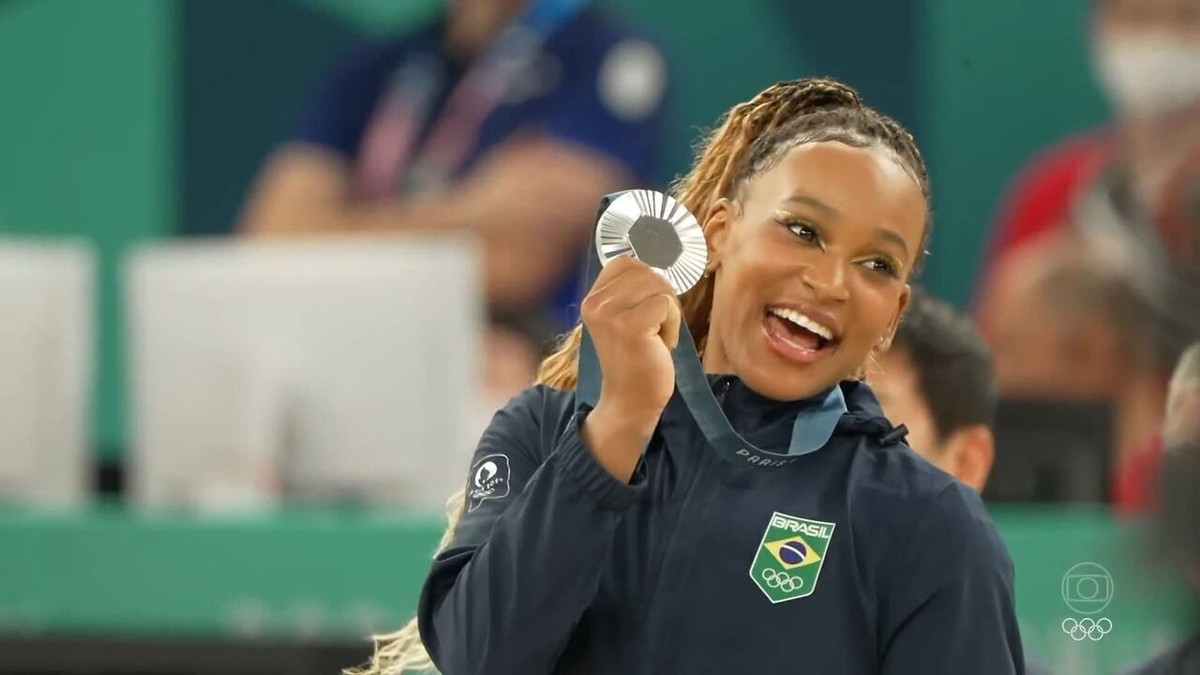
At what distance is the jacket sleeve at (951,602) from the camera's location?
47.4 inches

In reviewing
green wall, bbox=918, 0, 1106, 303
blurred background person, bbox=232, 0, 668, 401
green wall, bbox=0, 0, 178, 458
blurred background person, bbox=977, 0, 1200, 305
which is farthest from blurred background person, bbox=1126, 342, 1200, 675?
green wall, bbox=0, 0, 178, 458

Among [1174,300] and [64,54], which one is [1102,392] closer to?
[1174,300]

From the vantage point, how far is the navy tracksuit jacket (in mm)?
1195

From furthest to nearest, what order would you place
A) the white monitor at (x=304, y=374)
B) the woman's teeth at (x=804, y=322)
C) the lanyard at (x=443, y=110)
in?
1. the lanyard at (x=443, y=110)
2. the white monitor at (x=304, y=374)
3. the woman's teeth at (x=804, y=322)

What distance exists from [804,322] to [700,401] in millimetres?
94

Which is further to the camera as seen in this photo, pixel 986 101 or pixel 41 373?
pixel 986 101

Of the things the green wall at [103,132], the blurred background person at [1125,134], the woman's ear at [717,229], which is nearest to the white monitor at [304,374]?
the blurred background person at [1125,134]

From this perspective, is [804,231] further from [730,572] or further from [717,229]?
[730,572]

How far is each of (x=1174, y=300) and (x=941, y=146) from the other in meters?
3.60

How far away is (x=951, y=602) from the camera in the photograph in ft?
3.98

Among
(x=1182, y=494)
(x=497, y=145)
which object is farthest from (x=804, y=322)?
(x=497, y=145)

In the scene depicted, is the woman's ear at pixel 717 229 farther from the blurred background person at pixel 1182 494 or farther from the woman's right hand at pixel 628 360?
the blurred background person at pixel 1182 494

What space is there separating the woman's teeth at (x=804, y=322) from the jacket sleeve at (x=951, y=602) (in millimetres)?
140

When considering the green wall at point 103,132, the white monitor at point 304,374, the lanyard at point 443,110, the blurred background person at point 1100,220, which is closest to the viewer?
the white monitor at point 304,374
